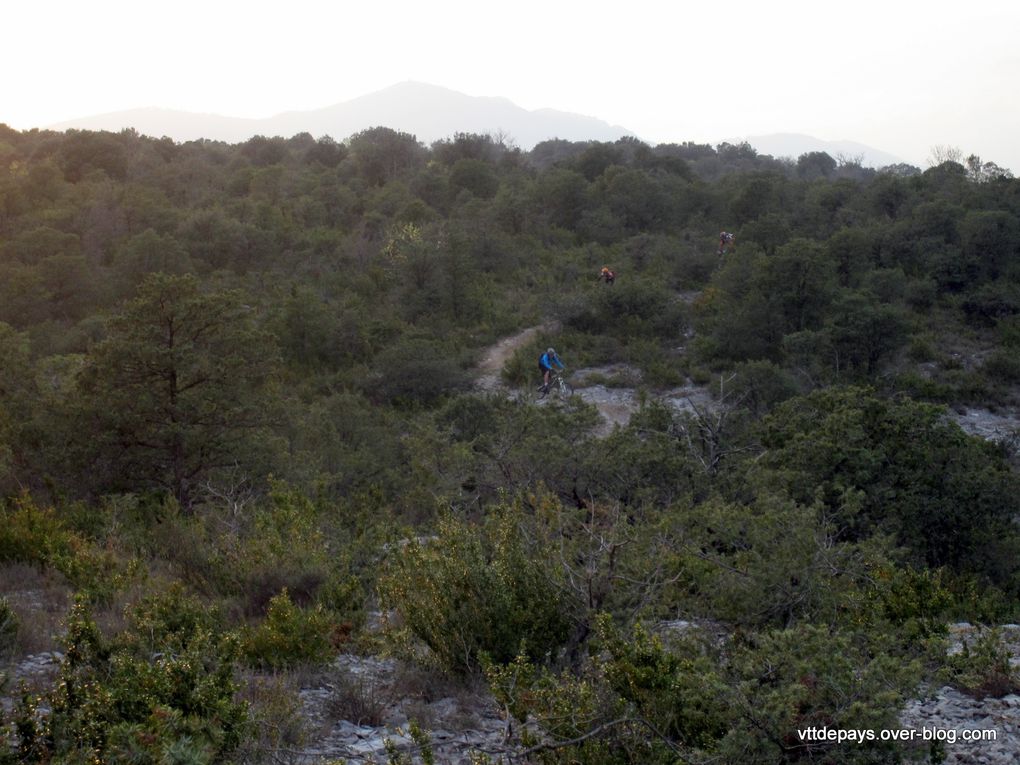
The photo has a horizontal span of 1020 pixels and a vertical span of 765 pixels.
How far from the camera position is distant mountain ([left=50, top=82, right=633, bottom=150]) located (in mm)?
138375

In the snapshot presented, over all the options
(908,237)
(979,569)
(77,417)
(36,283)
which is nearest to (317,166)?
(36,283)

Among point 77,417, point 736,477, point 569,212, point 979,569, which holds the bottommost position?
point 979,569

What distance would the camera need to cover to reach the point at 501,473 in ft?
33.7

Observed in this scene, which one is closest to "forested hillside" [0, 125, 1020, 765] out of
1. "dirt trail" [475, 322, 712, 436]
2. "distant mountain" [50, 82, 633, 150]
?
"dirt trail" [475, 322, 712, 436]

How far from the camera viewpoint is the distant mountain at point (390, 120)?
13838 cm

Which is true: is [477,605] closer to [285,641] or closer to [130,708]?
[285,641]

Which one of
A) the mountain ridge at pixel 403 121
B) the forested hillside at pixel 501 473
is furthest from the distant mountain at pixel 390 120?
the forested hillside at pixel 501 473

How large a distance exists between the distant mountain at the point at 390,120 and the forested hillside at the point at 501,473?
11644 centimetres

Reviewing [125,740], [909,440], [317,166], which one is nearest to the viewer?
[125,740]

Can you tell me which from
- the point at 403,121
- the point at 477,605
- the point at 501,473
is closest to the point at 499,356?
the point at 501,473

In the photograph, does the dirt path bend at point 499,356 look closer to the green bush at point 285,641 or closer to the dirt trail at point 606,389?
the dirt trail at point 606,389

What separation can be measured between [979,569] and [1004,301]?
572 inches

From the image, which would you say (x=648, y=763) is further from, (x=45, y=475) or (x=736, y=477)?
(x=45, y=475)

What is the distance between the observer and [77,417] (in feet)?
30.3
